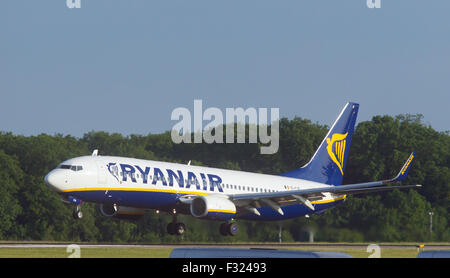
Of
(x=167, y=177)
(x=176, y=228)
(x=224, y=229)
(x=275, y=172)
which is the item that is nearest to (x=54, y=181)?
(x=167, y=177)

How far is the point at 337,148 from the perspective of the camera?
60.1 meters

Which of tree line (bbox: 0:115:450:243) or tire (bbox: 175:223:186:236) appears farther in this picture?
tree line (bbox: 0:115:450:243)

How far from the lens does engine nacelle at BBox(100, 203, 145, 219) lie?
44.9 metres

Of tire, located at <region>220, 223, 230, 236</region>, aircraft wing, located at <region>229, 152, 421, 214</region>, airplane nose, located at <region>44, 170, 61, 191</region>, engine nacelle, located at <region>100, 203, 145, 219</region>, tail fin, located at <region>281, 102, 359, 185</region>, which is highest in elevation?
tail fin, located at <region>281, 102, 359, 185</region>

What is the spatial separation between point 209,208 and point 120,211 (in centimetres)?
544

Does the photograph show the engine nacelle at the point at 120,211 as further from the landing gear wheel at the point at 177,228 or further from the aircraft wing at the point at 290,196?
the aircraft wing at the point at 290,196

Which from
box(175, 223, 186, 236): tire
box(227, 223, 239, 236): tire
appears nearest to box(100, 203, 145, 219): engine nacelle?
box(175, 223, 186, 236): tire

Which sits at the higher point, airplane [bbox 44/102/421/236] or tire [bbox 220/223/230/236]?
airplane [bbox 44/102/421/236]

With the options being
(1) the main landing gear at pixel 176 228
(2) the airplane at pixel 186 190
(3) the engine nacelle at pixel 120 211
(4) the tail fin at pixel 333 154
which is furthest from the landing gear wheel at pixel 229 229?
(4) the tail fin at pixel 333 154

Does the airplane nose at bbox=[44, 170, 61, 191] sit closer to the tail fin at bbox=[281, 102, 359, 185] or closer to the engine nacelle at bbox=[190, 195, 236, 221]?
the engine nacelle at bbox=[190, 195, 236, 221]

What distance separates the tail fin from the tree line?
421 centimetres

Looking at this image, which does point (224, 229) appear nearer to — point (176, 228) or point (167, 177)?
point (176, 228)

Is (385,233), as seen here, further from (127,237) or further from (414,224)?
(127,237)
